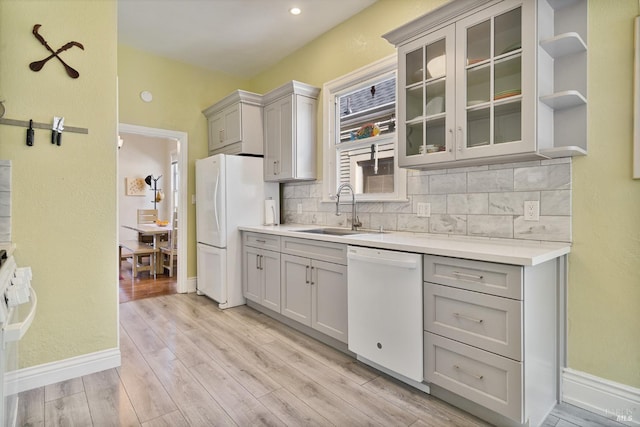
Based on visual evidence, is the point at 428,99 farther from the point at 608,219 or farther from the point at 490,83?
the point at 608,219

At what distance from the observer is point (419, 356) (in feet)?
6.64

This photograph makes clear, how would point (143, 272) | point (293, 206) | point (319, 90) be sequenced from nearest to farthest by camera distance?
1. point (319, 90)
2. point (293, 206)
3. point (143, 272)

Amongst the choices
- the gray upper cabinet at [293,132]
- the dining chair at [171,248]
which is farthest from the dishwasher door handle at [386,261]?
the dining chair at [171,248]

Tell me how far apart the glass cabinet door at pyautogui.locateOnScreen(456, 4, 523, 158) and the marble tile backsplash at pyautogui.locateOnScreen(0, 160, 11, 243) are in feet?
8.95

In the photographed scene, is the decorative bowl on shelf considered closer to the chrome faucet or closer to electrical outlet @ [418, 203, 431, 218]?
electrical outlet @ [418, 203, 431, 218]

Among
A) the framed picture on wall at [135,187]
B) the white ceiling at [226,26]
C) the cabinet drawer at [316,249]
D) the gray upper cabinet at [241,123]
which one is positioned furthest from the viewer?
the framed picture on wall at [135,187]

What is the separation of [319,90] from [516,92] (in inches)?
86.9

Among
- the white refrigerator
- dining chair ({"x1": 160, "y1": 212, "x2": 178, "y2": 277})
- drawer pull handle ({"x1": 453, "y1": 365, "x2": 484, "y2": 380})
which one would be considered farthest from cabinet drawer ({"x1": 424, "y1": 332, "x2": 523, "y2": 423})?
dining chair ({"x1": 160, "y1": 212, "x2": 178, "y2": 277})

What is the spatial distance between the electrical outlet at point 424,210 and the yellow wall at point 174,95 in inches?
118

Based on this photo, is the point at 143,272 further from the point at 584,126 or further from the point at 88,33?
the point at 584,126

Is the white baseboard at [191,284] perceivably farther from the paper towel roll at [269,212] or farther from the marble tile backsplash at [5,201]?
the marble tile backsplash at [5,201]

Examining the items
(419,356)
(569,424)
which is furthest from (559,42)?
(569,424)

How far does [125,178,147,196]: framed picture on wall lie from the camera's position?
7.80 meters

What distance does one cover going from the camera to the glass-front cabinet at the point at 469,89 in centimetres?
191
